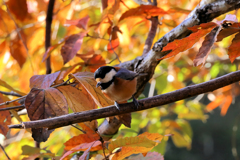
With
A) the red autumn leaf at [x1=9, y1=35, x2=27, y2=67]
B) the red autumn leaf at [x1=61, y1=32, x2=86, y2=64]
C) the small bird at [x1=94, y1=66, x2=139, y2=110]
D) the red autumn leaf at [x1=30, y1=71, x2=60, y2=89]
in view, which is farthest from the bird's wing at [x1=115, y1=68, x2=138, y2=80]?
the red autumn leaf at [x1=9, y1=35, x2=27, y2=67]

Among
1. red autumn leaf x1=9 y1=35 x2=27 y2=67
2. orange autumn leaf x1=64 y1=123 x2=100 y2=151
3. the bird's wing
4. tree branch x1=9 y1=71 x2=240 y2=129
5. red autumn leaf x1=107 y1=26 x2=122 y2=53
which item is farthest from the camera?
red autumn leaf x1=9 y1=35 x2=27 y2=67

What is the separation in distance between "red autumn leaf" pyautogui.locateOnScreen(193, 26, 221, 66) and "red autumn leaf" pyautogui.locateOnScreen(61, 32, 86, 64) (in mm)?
412

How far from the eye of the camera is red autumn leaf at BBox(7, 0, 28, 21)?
2.82ft

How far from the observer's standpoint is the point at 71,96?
511mm

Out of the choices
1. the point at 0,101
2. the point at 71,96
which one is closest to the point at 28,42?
the point at 0,101

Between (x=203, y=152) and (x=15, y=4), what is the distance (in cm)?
382

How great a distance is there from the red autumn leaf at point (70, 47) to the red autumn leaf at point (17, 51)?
11.4 inches

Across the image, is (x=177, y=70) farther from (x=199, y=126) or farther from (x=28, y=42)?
(x=199, y=126)

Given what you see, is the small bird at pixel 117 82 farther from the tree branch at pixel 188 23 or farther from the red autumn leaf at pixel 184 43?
the red autumn leaf at pixel 184 43

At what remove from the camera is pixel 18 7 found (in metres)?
0.87

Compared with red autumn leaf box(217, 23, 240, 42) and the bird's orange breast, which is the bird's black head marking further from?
red autumn leaf box(217, 23, 240, 42)

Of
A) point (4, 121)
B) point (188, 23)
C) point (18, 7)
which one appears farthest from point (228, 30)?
point (18, 7)

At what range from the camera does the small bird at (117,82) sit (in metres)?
0.70

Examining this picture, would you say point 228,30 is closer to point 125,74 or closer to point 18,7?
point 125,74
